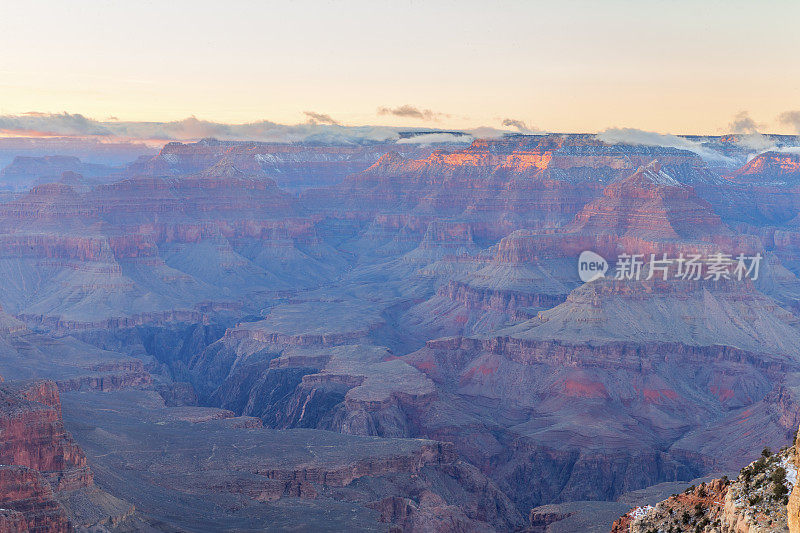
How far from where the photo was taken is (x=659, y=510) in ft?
137

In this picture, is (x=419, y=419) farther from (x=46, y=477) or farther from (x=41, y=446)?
(x=46, y=477)

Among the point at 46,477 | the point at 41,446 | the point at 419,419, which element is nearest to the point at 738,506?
the point at 46,477

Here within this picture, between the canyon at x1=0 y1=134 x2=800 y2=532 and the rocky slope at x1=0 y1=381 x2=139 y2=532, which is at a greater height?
the rocky slope at x1=0 y1=381 x2=139 y2=532

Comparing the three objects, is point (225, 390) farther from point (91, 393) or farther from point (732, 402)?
point (732, 402)

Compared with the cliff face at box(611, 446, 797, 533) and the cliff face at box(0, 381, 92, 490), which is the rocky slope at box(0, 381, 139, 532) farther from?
the cliff face at box(611, 446, 797, 533)

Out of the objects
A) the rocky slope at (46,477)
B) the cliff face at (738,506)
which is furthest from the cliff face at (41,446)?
the cliff face at (738,506)

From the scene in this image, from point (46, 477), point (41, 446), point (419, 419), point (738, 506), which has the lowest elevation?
point (419, 419)

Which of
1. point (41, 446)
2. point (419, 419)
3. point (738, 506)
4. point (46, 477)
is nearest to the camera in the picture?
point (738, 506)

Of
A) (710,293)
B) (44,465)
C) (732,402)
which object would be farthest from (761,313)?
(44,465)

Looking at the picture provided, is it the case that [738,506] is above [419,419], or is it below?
above

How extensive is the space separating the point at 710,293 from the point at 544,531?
318 feet

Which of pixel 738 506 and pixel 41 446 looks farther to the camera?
pixel 41 446

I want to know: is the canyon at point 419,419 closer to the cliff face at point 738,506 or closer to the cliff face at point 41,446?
the cliff face at point 41,446

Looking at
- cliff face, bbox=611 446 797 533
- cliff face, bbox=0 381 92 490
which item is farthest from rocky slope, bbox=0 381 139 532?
cliff face, bbox=611 446 797 533
